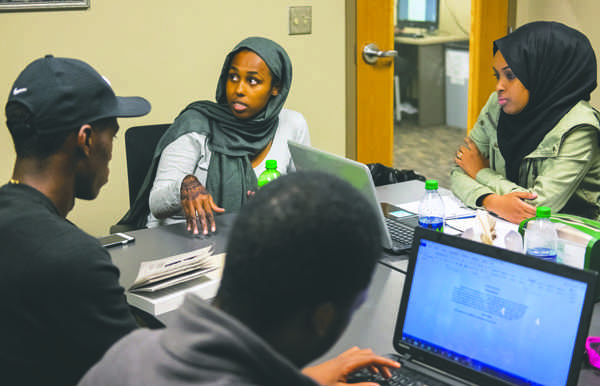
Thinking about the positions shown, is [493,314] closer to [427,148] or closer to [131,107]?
[131,107]

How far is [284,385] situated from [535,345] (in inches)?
22.8

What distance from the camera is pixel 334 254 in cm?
71

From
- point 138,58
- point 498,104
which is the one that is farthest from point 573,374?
point 138,58

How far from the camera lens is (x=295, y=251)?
0.70 meters

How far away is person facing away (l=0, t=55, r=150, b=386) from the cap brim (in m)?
0.07

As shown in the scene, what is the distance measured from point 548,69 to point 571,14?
1584mm

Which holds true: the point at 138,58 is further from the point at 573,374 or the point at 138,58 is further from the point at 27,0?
the point at 573,374

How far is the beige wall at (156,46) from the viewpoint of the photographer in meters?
2.74

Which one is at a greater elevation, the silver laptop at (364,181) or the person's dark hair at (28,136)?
the person's dark hair at (28,136)

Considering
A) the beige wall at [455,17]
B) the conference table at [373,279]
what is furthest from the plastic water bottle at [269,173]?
the beige wall at [455,17]

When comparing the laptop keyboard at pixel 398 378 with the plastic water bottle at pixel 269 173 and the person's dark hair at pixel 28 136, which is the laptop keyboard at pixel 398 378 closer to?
the person's dark hair at pixel 28 136

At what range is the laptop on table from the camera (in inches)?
42.3

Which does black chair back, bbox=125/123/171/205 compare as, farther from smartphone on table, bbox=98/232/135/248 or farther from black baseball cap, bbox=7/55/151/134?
black baseball cap, bbox=7/55/151/134

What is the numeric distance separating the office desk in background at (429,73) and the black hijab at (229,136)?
407cm
